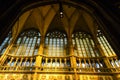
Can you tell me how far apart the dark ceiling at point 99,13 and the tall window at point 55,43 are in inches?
313

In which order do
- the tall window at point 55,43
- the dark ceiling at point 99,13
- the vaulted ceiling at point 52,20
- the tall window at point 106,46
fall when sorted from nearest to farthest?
the dark ceiling at point 99,13 < the tall window at point 106,46 < the tall window at point 55,43 < the vaulted ceiling at point 52,20

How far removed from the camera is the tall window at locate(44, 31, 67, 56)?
16.1 m

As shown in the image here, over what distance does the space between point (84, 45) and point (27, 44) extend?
700 centimetres

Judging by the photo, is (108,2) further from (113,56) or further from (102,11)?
(113,56)

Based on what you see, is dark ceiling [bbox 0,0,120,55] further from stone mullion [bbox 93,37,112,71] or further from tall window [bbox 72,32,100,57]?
tall window [bbox 72,32,100,57]

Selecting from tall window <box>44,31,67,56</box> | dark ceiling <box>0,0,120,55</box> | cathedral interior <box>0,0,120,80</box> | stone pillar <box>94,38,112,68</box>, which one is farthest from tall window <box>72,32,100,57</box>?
dark ceiling <box>0,0,120,55</box>

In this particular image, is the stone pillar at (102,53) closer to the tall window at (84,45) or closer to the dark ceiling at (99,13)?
the tall window at (84,45)

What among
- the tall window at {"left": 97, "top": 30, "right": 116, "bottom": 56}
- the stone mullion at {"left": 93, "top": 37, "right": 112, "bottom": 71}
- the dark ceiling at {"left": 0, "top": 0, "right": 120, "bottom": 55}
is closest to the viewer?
the dark ceiling at {"left": 0, "top": 0, "right": 120, "bottom": 55}

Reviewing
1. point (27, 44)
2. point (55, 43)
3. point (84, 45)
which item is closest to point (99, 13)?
point (84, 45)

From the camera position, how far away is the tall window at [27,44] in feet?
51.9

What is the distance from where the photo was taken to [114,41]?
686cm

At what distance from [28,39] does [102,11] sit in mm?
11648

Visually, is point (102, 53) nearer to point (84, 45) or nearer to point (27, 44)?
point (84, 45)

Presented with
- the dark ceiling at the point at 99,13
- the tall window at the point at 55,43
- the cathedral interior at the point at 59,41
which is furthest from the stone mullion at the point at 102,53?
the dark ceiling at the point at 99,13
